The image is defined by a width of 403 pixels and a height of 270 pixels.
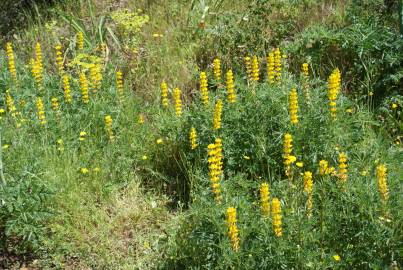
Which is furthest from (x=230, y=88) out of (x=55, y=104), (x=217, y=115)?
(x=55, y=104)

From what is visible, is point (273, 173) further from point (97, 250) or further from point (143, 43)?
point (143, 43)

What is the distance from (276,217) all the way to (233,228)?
0.78 feet

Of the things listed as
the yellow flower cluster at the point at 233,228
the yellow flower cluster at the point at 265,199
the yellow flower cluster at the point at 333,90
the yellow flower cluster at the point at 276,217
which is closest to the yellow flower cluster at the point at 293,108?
the yellow flower cluster at the point at 333,90

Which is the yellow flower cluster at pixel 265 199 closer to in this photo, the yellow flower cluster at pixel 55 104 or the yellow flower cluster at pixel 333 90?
the yellow flower cluster at pixel 333 90

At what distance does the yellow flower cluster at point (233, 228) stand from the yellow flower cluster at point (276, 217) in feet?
0.68

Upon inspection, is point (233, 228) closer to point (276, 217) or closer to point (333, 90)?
point (276, 217)

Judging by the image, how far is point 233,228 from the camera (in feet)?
11.0

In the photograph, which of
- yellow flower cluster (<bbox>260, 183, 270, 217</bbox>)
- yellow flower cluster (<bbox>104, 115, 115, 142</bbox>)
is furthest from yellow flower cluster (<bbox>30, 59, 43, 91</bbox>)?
yellow flower cluster (<bbox>260, 183, 270, 217</bbox>)

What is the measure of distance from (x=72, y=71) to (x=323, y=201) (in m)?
3.12

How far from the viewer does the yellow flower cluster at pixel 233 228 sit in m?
3.30

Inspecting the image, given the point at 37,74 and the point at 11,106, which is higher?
the point at 37,74

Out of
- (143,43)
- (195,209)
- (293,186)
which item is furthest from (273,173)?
(143,43)

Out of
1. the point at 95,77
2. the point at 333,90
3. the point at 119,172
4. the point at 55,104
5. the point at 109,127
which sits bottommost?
the point at 119,172

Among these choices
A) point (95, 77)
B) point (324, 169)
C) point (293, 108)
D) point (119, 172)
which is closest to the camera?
point (324, 169)
